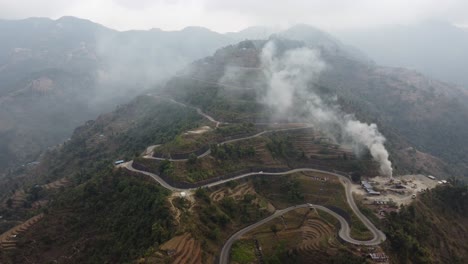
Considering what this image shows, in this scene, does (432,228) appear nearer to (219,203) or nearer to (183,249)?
(219,203)

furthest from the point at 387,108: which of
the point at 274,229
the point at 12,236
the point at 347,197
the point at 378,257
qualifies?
the point at 12,236

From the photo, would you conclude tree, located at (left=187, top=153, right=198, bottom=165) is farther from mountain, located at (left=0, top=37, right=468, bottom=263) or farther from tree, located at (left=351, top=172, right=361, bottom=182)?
tree, located at (left=351, top=172, right=361, bottom=182)

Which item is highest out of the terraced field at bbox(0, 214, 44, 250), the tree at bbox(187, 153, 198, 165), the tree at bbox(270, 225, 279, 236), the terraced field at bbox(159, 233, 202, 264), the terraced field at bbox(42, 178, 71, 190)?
the tree at bbox(187, 153, 198, 165)

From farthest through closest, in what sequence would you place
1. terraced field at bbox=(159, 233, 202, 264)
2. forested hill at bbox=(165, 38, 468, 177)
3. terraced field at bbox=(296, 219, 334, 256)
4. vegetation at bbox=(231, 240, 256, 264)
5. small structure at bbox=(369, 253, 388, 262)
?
forested hill at bbox=(165, 38, 468, 177) → terraced field at bbox=(296, 219, 334, 256) → vegetation at bbox=(231, 240, 256, 264) → small structure at bbox=(369, 253, 388, 262) → terraced field at bbox=(159, 233, 202, 264)

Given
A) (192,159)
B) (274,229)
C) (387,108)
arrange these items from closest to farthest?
(274,229)
(192,159)
(387,108)

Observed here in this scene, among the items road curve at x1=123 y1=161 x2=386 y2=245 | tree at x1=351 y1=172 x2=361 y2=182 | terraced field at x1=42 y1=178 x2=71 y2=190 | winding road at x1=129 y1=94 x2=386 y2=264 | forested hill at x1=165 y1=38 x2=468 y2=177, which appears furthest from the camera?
forested hill at x1=165 y1=38 x2=468 y2=177

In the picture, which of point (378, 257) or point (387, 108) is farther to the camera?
point (387, 108)

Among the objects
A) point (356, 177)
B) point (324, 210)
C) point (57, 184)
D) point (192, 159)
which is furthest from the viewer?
point (57, 184)

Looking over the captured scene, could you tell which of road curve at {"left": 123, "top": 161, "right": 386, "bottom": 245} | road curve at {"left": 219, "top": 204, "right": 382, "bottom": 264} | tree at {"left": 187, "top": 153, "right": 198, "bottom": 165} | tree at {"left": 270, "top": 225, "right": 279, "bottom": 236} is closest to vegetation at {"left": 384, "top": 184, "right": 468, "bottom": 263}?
road curve at {"left": 123, "top": 161, "right": 386, "bottom": 245}

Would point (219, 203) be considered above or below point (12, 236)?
above

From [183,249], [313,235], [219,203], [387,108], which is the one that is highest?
[183,249]
